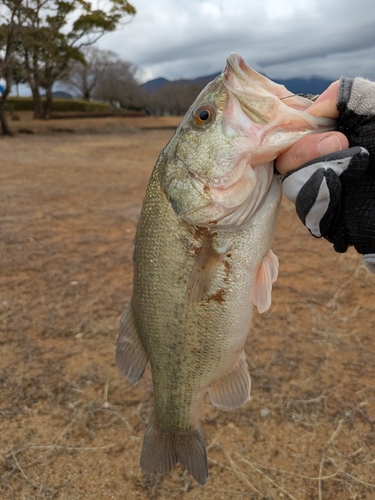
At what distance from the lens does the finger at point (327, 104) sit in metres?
1.69

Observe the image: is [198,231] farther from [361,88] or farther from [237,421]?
[237,421]

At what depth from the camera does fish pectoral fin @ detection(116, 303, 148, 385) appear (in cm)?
209

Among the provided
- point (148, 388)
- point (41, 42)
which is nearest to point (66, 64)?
point (41, 42)

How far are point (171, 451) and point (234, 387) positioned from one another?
0.46 meters

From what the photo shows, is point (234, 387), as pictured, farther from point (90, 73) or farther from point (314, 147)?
point (90, 73)

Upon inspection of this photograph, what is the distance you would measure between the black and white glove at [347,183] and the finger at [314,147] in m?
0.03

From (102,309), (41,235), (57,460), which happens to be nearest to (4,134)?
(41,235)

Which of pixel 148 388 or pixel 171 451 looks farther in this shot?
pixel 148 388

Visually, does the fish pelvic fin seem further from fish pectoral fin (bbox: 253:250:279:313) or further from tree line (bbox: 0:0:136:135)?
tree line (bbox: 0:0:136:135)

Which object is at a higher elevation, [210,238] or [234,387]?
[210,238]

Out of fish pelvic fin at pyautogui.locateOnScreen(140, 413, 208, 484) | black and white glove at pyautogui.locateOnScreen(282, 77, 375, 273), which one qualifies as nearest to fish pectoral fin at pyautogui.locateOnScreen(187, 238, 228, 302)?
black and white glove at pyautogui.locateOnScreen(282, 77, 375, 273)

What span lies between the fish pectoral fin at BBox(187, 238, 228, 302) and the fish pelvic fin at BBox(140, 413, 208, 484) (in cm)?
81

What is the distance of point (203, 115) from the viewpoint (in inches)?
70.6

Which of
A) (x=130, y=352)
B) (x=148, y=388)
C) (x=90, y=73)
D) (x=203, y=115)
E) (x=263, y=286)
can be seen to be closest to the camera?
(x=203, y=115)
